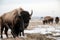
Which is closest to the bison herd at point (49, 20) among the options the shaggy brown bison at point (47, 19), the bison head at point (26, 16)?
the shaggy brown bison at point (47, 19)

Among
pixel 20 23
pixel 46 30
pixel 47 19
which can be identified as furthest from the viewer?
pixel 47 19

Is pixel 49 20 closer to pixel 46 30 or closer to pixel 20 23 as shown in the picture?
pixel 46 30

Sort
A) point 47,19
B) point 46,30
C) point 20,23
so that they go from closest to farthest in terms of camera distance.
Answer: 1. point 20,23
2. point 46,30
3. point 47,19

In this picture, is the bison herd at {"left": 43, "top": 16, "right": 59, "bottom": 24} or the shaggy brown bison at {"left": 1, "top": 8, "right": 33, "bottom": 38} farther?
the bison herd at {"left": 43, "top": 16, "right": 59, "bottom": 24}

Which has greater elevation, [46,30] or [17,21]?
[17,21]

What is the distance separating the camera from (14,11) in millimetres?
2596

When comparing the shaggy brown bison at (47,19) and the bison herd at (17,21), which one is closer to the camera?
the bison herd at (17,21)

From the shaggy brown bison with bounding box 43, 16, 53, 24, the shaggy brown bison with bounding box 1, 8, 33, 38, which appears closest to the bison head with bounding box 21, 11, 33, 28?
the shaggy brown bison with bounding box 1, 8, 33, 38

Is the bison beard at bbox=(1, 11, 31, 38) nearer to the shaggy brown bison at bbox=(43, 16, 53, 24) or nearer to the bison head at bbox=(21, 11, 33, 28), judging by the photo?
the bison head at bbox=(21, 11, 33, 28)

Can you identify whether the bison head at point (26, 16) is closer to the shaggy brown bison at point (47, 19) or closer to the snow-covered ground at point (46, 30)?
the snow-covered ground at point (46, 30)

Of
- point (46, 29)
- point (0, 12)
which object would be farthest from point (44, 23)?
point (0, 12)

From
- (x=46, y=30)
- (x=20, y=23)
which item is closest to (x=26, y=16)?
(x=20, y=23)

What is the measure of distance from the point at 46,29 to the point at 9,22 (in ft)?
1.60

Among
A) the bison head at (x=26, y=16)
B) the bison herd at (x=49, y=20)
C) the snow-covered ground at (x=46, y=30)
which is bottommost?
the snow-covered ground at (x=46, y=30)
